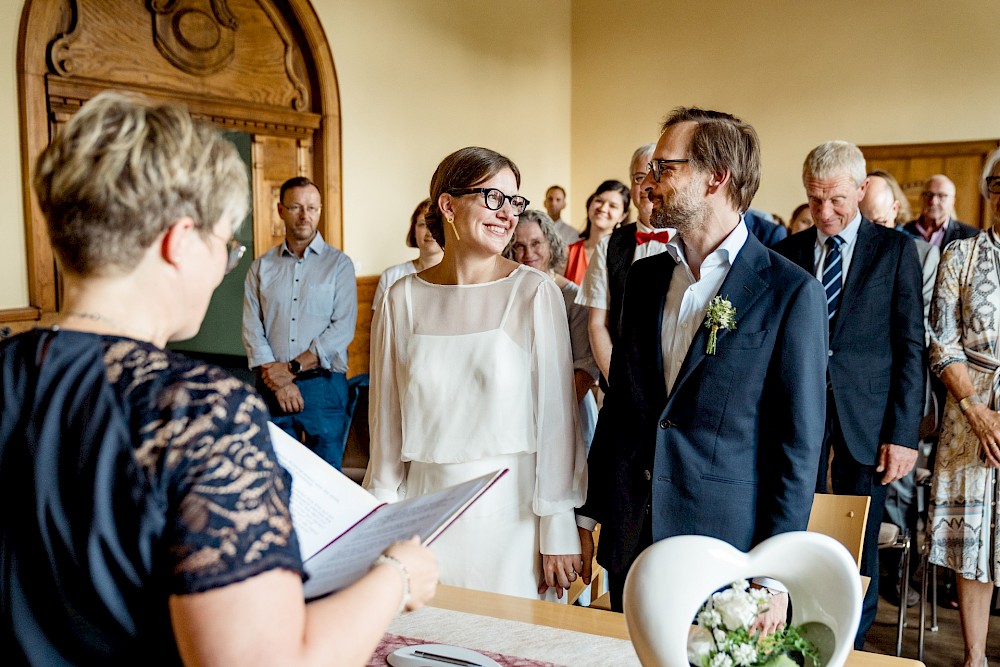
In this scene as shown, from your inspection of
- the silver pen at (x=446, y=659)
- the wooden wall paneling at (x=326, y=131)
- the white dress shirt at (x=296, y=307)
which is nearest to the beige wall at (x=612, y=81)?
the wooden wall paneling at (x=326, y=131)

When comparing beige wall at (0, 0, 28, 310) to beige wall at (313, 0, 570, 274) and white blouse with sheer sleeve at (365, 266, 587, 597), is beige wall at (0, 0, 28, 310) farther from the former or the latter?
white blouse with sheer sleeve at (365, 266, 587, 597)

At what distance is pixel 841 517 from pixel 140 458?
6.24ft

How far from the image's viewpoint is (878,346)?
10.4ft

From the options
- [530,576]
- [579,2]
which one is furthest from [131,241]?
[579,2]

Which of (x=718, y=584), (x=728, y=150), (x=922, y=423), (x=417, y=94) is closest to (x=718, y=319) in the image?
(x=728, y=150)

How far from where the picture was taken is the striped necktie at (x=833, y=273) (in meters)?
3.22

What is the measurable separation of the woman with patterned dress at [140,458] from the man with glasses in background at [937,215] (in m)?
6.06

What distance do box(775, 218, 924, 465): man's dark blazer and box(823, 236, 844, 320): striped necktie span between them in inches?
1.3

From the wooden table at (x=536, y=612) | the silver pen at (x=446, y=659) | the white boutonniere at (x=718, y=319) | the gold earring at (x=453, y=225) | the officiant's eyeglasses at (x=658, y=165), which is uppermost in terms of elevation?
the officiant's eyeglasses at (x=658, y=165)

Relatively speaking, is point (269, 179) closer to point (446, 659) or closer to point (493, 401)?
point (493, 401)

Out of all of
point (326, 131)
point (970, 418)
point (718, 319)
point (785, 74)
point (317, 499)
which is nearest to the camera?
point (317, 499)

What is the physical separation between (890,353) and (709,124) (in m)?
1.44

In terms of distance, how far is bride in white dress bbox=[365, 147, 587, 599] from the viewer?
230 centimetres

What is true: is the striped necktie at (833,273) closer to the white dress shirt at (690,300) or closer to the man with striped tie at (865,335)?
the man with striped tie at (865,335)
